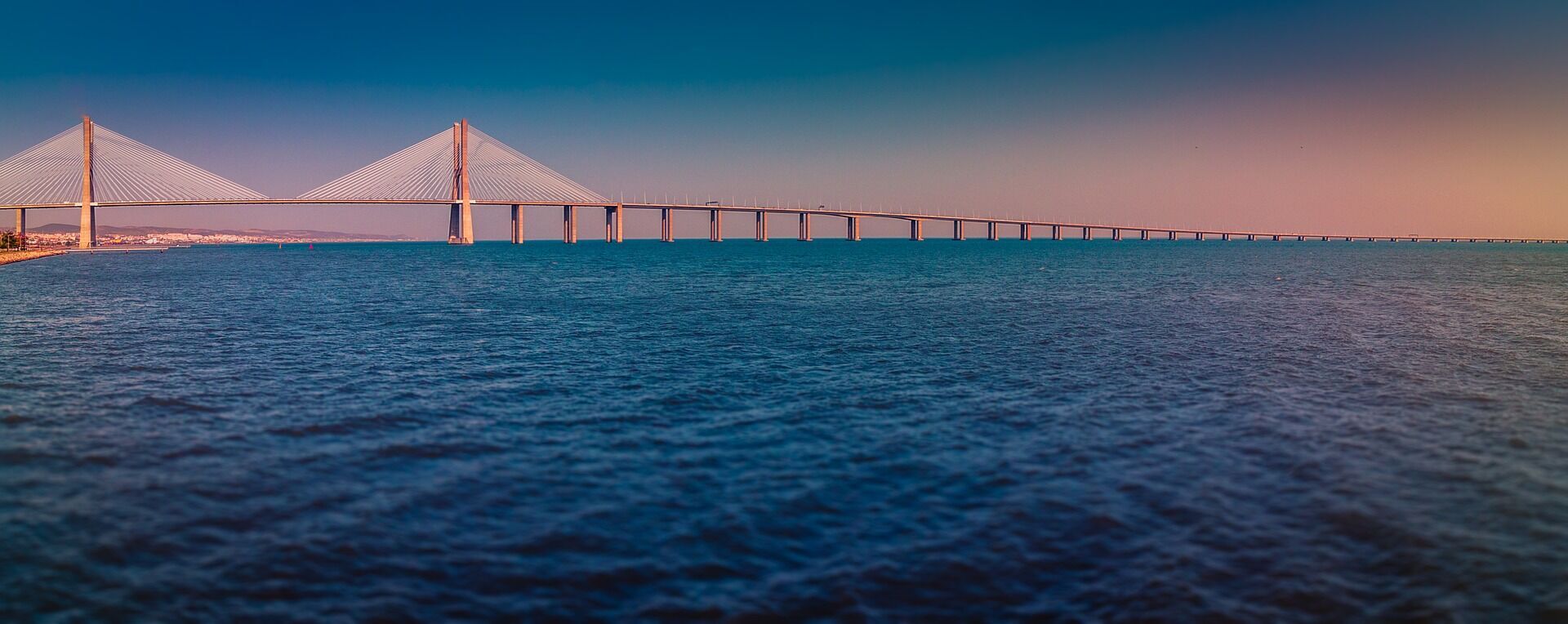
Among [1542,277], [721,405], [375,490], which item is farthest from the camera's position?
[1542,277]

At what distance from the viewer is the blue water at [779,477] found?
26.0 feet

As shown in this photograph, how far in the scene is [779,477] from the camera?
11.3m

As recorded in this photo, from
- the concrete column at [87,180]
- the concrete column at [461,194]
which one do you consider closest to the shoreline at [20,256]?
the concrete column at [87,180]

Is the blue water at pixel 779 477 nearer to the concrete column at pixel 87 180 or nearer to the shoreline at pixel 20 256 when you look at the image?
the shoreline at pixel 20 256

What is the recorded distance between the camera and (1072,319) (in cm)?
3309

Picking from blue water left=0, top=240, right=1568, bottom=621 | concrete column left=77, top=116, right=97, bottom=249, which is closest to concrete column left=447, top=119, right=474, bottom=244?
concrete column left=77, top=116, right=97, bottom=249

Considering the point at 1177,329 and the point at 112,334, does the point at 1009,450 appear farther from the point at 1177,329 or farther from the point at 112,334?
the point at 112,334

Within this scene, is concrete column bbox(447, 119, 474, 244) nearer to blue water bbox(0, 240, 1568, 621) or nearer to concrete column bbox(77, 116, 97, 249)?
concrete column bbox(77, 116, 97, 249)

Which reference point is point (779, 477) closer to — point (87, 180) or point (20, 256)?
point (20, 256)

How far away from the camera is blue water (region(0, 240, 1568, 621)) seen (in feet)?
26.0

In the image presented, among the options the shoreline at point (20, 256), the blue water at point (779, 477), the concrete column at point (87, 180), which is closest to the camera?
the blue water at point (779, 477)

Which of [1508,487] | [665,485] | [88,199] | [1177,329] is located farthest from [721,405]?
[88,199]

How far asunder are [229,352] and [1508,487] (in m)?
27.8

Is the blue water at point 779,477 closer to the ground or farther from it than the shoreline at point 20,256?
closer to the ground
